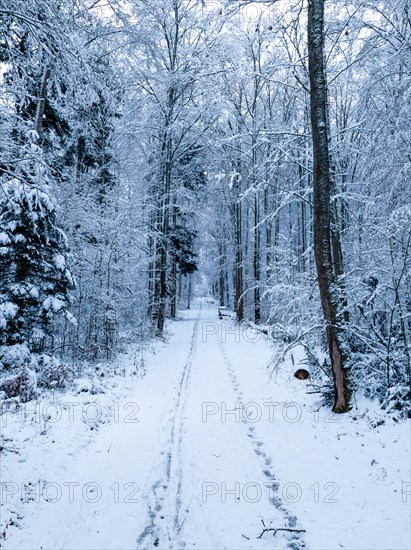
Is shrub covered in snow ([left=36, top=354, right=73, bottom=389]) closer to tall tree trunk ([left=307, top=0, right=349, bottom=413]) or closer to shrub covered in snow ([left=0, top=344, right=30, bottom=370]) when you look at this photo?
shrub covered in snow ([left=0, top=344, right=30, bottom=370])

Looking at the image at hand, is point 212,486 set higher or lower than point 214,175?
lower

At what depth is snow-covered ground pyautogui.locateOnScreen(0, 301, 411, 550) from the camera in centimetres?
362

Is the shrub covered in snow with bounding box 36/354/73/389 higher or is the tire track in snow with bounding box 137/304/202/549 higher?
the shrub covered in snow with bounding box 36/354/73/389

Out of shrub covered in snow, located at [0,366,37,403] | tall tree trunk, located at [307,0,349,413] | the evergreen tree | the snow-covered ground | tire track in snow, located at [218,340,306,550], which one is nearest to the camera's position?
tire track in snow, located at [218,340,306,550]

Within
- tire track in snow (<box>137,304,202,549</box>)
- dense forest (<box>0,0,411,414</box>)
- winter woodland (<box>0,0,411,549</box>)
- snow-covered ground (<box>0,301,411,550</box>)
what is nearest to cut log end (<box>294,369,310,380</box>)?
winter woodland (<box>0,0,411,549</box>)

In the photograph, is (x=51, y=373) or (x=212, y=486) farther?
(x=51, y=373)

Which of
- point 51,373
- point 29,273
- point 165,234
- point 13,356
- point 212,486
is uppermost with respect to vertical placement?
point 165,234

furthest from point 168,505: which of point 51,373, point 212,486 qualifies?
point 51,373

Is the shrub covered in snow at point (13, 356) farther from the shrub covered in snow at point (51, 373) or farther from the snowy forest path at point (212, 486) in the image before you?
the snowy forest path at point (212, 486)

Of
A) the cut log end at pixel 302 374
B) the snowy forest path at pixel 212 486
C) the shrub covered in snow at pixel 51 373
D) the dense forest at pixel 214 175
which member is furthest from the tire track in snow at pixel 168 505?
the cut log end at pixel 302 374

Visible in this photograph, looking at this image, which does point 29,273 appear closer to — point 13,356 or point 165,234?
point 13,356

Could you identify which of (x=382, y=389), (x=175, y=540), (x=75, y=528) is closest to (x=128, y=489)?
(x=75, y=528)

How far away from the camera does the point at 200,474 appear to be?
4762 mm

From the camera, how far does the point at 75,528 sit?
147 inches
